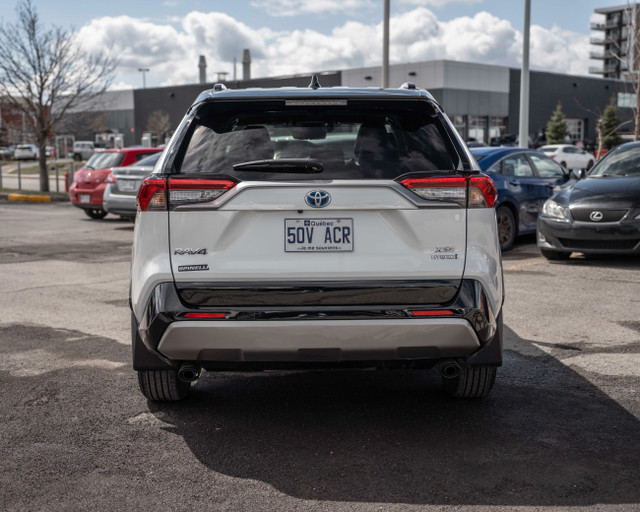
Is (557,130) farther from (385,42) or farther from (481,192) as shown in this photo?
(481,192)

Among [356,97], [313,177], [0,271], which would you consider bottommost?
[0,271]

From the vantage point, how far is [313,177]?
158 inches

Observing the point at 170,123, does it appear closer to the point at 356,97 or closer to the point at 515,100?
the point at 515,100

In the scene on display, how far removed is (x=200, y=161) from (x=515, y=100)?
6468 centimetres

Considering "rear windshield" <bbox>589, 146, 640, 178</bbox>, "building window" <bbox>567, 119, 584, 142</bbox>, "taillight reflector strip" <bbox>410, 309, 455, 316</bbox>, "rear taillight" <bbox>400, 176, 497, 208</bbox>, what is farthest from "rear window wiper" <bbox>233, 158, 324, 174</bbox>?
"building window" <bbox>567, 119, 584, 142</bbox>

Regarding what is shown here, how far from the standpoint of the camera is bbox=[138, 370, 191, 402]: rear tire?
4.66m

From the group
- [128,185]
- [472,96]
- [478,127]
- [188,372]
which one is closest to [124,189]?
[128,185]

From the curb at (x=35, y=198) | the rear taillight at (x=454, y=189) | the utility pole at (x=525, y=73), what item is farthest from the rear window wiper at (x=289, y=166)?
the curb at (x=35, y=198)

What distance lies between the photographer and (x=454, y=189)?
405cm

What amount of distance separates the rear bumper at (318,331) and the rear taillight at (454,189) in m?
0.40

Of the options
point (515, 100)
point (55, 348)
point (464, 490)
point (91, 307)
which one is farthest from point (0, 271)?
point (515, 100)

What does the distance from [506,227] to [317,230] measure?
8.88 meters

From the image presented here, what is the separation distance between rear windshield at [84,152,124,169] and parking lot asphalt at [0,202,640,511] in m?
12.4

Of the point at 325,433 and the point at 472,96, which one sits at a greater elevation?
the point at 472,96
